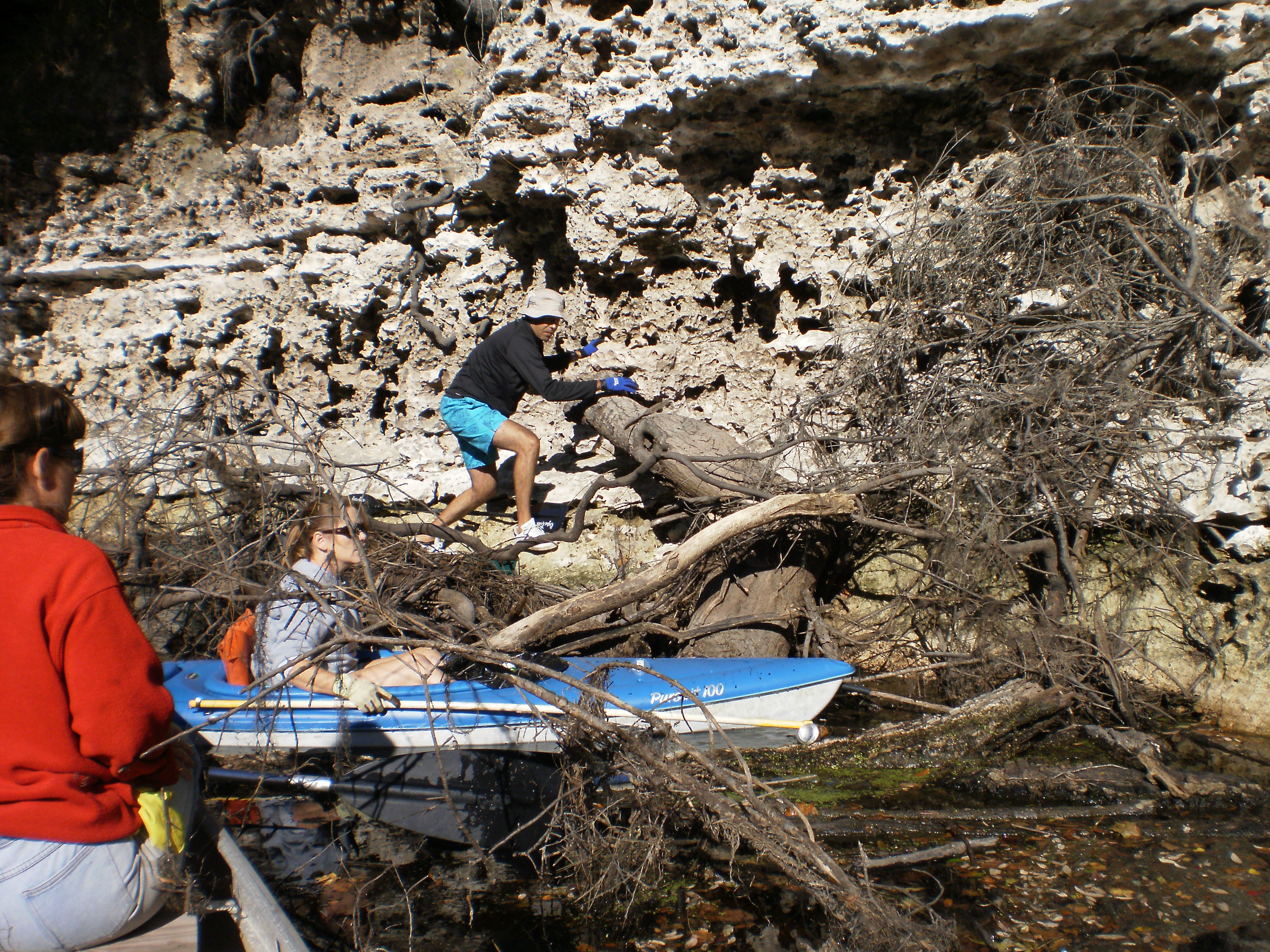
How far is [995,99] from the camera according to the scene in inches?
182

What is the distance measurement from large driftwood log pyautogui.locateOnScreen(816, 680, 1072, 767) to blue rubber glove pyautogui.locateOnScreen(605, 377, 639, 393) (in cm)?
271

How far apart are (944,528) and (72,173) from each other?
354 inches

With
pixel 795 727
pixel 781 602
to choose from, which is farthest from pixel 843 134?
pixel 795 727

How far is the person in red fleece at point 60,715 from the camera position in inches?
57.2

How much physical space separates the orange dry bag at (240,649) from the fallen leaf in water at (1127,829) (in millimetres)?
3937

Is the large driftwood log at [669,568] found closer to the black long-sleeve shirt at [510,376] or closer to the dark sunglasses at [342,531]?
the dark sunglasses at [342,531]

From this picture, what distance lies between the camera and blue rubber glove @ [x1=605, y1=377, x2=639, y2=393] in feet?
17.2

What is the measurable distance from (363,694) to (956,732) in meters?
2.91

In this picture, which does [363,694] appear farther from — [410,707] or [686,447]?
[686,447]

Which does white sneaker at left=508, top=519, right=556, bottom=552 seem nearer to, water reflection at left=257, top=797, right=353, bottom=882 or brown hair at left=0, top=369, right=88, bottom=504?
water reflection at left=257, top=797, right=353, bottom=882

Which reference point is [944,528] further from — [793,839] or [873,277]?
[793,839]

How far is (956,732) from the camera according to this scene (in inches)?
146

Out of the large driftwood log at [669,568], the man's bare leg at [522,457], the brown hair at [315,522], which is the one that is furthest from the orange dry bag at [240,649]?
the man's bare leg at [522,457]

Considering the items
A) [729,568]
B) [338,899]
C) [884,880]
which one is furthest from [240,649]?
[884,880]
